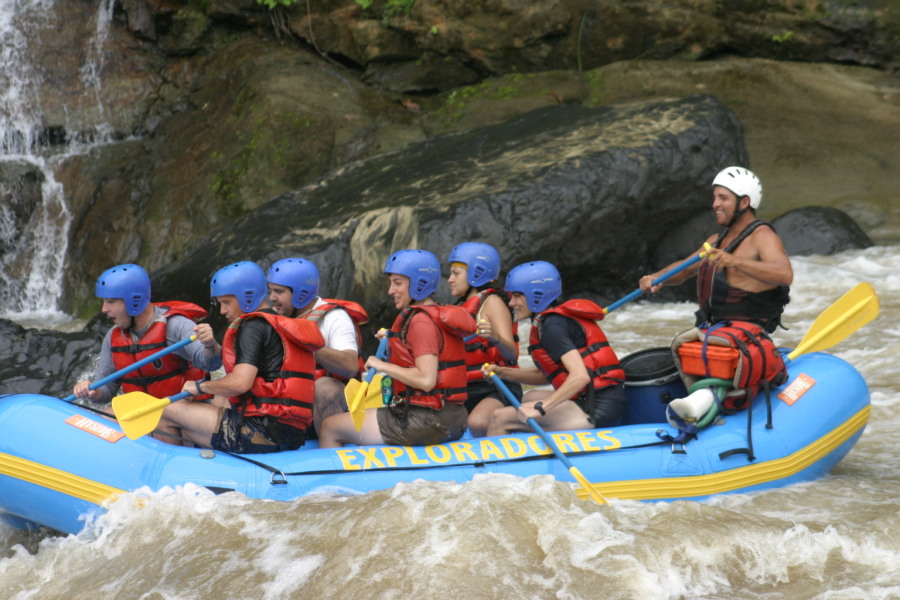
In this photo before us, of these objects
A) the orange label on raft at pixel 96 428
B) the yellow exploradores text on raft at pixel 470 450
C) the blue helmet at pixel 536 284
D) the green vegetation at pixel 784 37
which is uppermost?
the green vegetation at pixel 784 37

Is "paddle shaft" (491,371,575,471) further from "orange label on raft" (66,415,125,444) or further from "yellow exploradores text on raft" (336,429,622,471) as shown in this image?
"orange label on raft" (66,415,125,444)

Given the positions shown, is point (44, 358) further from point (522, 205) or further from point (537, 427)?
point (537, 427)

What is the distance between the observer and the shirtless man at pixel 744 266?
5.16 m

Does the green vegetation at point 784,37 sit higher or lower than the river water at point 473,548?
higher

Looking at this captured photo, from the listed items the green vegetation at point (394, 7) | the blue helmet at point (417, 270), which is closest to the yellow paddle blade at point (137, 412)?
the blue helmet at point (417, 270)

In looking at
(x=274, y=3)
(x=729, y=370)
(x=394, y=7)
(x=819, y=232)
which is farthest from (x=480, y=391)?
(x=274, y=3)

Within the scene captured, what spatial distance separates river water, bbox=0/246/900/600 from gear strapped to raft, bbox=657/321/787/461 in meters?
0.39

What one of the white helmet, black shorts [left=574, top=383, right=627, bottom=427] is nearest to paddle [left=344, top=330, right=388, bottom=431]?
black shorts [left=574, top=383, right=627, bottom=427]

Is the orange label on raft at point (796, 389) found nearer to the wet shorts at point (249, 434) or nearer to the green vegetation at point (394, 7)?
the wet shorts at point (249, 434)

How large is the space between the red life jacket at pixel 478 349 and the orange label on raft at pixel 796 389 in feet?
4.75

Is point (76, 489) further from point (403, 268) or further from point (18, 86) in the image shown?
point (18, 86)

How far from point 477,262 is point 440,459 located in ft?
4.14

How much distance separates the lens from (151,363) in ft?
17.8

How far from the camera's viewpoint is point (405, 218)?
8891 millimetres
